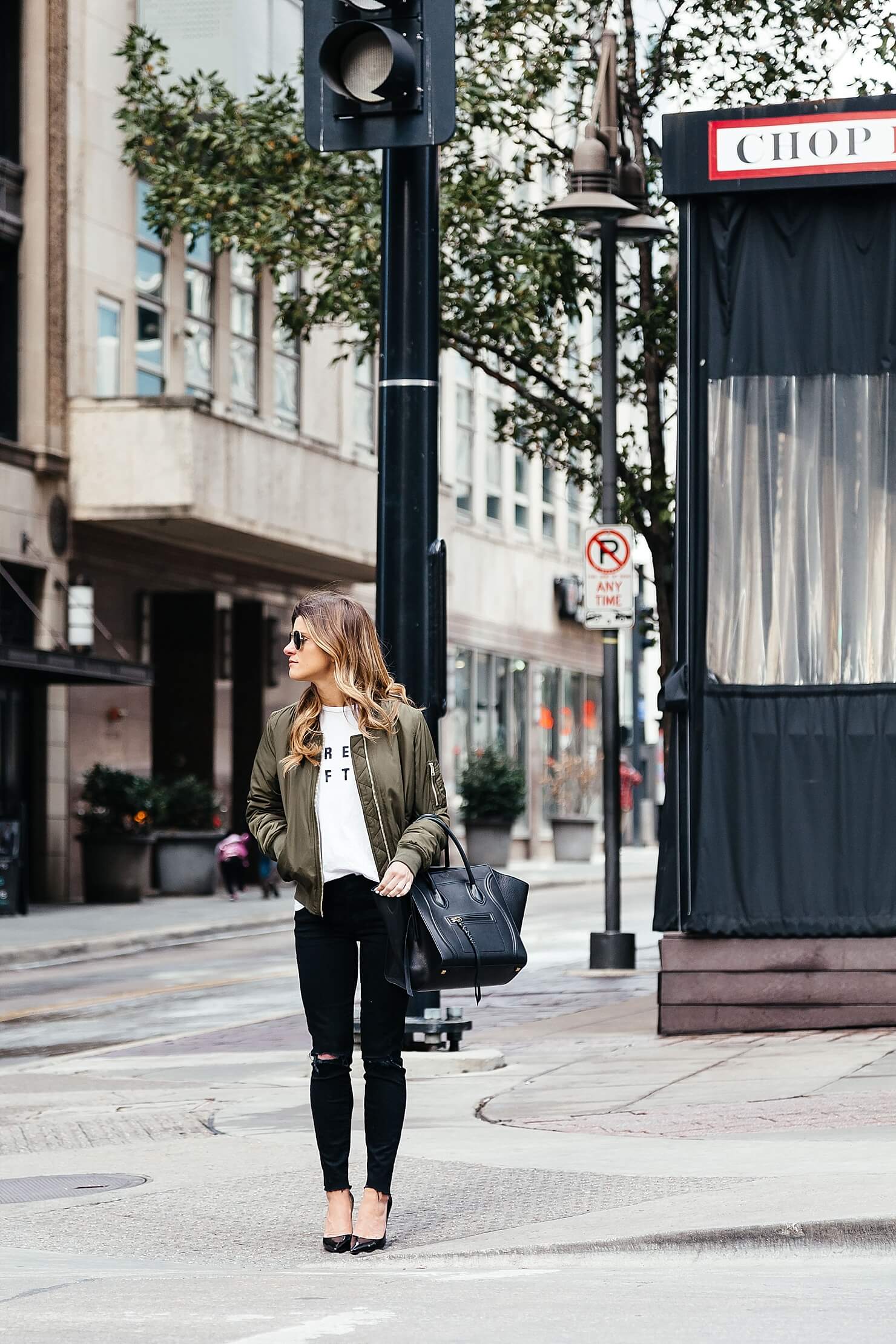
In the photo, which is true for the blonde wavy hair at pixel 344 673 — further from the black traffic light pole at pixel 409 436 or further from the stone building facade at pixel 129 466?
the stone building facade at pixel 129 466

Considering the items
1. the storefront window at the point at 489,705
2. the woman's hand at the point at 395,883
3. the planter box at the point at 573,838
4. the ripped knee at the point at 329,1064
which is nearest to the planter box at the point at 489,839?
the storefront window at the point at 489,705

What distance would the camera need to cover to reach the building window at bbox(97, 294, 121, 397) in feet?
97.0

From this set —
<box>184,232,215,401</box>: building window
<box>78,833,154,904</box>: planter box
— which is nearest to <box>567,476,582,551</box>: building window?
<box>184,232,215,401</box>: building window

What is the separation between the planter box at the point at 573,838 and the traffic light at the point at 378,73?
117 feet

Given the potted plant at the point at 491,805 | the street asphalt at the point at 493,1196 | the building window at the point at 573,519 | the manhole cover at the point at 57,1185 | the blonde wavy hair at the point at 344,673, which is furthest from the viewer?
the building window at the point at 573,519

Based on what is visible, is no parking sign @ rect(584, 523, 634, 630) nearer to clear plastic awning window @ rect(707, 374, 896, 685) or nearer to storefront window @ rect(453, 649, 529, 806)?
clear plastic awning window @ rect(707, 374, 896, 685)

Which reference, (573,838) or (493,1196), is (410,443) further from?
(573,838)

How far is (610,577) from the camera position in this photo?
637 inches

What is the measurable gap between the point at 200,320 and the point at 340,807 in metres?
26.3

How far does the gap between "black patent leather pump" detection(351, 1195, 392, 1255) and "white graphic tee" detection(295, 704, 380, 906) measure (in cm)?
103

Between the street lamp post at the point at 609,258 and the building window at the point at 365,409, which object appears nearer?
the street lamp post at the point at 609,258

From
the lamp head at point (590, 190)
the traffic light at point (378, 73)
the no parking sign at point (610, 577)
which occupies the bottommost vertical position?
the no parking sign at point (610, 577)

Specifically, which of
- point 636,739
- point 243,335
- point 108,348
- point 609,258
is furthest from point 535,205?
point 636,739

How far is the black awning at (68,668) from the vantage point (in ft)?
82.9
